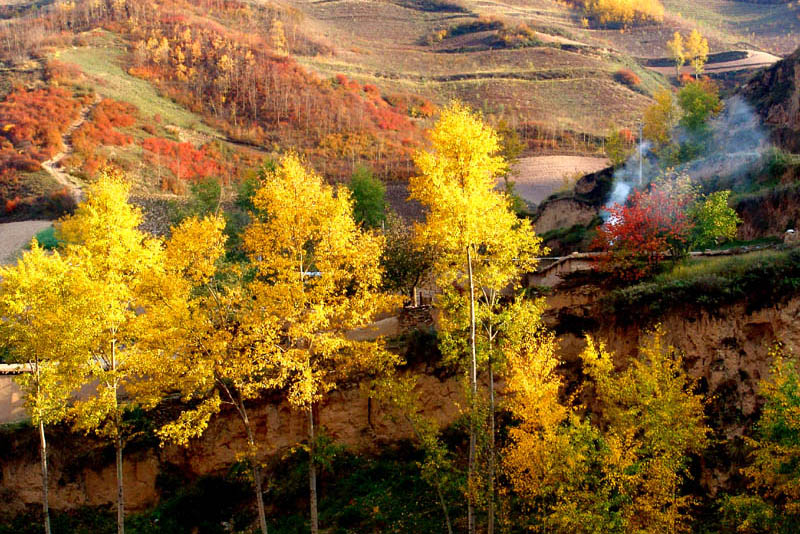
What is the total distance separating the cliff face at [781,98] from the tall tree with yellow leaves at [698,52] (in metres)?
60.3

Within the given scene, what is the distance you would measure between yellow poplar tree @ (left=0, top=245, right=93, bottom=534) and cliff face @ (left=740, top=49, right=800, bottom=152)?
1346 inches

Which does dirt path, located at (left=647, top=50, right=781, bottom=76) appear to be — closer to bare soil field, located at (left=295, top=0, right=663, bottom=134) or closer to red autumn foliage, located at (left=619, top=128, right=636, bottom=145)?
bare soil field, located at (left=295, top=0, right=663, bottom=134)

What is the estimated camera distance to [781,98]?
4106 centimetres

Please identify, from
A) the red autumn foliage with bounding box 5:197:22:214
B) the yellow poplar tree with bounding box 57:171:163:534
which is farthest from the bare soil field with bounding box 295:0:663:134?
the yellow poplar tree with bounding box 57:171:163:534

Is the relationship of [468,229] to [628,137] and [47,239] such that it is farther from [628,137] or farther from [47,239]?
[628,137]

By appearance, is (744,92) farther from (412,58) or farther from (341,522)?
(412,58)

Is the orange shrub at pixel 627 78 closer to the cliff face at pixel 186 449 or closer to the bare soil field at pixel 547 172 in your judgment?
the bare soil field at pixel 547 172

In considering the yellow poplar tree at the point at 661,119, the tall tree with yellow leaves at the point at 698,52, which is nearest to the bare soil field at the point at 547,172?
the yellow poplar tree at the point at 661,119

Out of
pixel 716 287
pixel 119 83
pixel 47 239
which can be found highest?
pixel 119 83

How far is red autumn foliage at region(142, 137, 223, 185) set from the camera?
65.2 m

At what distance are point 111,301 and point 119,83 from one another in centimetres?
7597

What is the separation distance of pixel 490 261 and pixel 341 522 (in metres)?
8.18

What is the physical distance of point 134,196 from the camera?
54.8m

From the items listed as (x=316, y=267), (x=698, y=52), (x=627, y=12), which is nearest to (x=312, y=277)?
(x=316, y=267)
